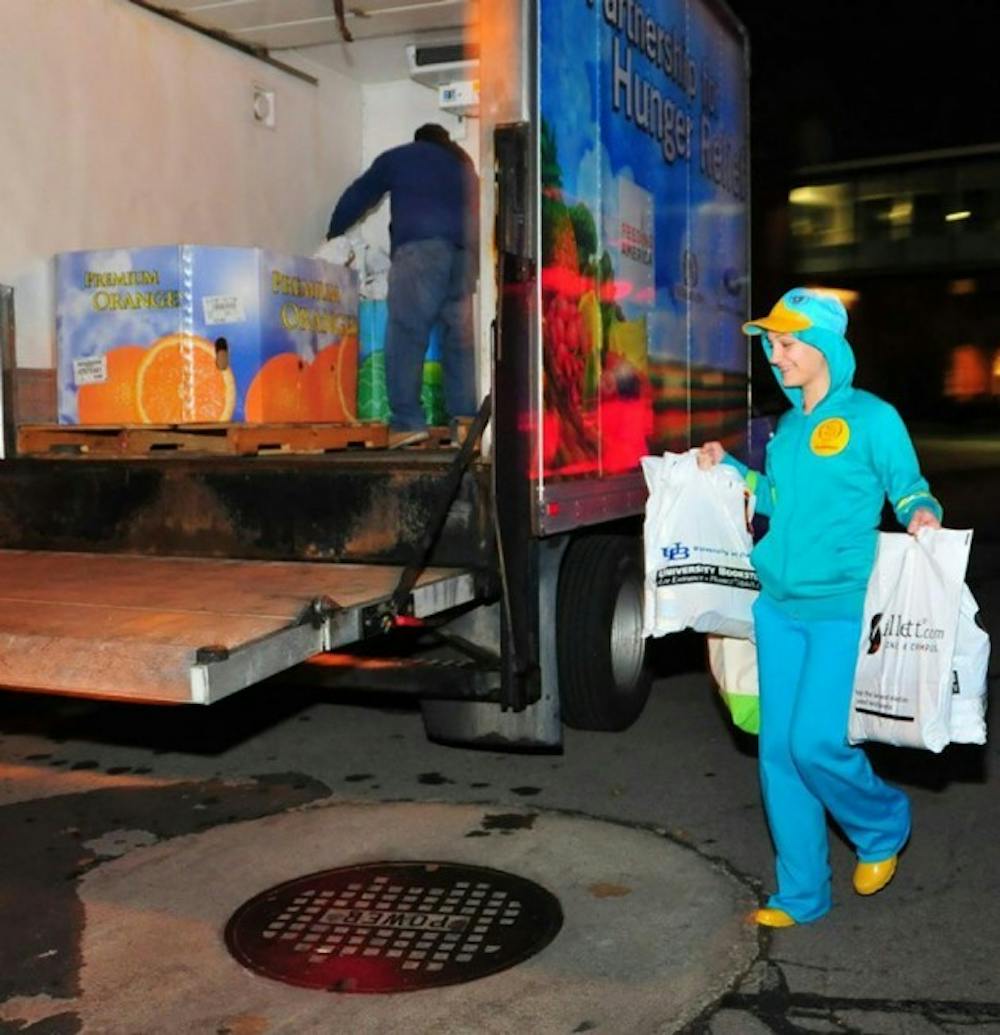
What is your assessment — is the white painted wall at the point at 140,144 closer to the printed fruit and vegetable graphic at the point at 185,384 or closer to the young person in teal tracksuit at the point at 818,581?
the printed fruit and vegetable graphic at the point at 185,384

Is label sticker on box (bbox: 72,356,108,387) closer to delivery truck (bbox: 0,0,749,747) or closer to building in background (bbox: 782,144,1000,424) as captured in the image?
delivery truck (bbox: 0,0,749,747)

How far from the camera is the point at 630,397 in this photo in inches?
222

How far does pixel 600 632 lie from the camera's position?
5.55 meters

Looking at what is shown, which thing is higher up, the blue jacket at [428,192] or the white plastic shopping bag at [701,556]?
the blue jacket at [428,192]

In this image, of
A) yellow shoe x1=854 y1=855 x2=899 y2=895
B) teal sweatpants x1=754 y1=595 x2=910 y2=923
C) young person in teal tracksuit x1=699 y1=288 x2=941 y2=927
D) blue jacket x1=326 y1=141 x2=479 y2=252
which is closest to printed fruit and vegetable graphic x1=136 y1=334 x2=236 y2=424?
blue jacket x1=326 y1=141 x2=479 y2=252

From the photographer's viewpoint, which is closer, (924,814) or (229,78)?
(924,814)

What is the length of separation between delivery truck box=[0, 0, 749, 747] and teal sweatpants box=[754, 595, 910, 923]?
103cm

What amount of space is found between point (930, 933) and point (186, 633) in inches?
91.1

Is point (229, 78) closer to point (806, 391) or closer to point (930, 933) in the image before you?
point (806, 391)

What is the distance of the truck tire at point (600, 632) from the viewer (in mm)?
5539

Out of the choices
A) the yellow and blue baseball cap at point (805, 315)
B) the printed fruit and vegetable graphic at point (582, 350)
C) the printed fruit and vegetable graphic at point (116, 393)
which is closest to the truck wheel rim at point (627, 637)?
the printed fruit and vegetable graphic at point (582, 350)

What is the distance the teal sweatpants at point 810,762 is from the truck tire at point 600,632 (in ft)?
5.02

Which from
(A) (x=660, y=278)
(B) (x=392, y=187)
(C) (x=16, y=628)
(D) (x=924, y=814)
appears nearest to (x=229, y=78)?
(B) (x=392, y=187)

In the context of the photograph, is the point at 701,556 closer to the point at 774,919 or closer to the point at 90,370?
the point at 774,919
